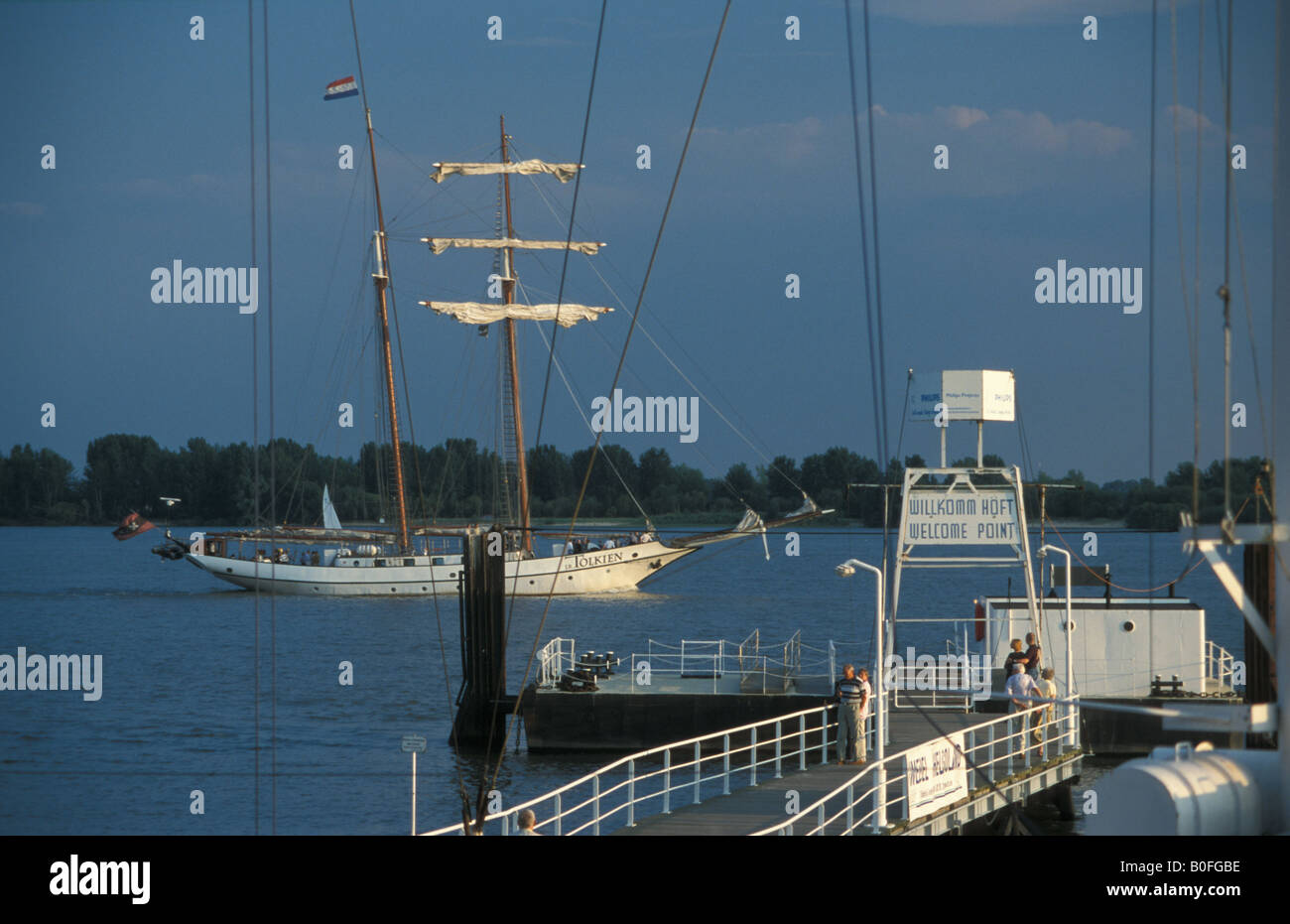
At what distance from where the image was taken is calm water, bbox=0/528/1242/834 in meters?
28.8

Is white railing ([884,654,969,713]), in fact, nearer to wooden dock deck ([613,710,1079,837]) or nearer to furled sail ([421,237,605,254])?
wooden dock deck ([613,710,1079,837])

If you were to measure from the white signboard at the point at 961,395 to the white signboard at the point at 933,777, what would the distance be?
1083 centimetres

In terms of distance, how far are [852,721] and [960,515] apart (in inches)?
331

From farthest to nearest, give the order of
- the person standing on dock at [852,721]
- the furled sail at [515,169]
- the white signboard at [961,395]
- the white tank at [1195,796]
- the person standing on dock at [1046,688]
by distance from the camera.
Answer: the furled sail at [515,169]
the white signboard at [961,395]
the person standing on dock at [1046,688]
the person standing on dock at [852,721]
the white tank at [1195,796]

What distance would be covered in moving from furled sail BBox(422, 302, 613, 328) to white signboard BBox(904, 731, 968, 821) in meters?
56.7

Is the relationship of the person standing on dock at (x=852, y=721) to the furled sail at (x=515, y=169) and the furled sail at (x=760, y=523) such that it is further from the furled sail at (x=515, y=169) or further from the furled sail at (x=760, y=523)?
the furled sail at (x=515, y=169)

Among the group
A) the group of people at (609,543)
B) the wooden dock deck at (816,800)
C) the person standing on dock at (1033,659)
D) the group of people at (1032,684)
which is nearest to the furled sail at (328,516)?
the group of people at (609,543)

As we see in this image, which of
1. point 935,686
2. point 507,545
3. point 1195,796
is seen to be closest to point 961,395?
point 935,686

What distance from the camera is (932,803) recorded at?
1689 centimetres

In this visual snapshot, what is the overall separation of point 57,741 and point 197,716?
454 cm

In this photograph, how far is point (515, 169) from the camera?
73.6 meters

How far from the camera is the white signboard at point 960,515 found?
90.6ft

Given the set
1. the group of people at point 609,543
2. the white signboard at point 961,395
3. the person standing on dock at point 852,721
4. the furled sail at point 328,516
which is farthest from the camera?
the furled sail at point 328,516
